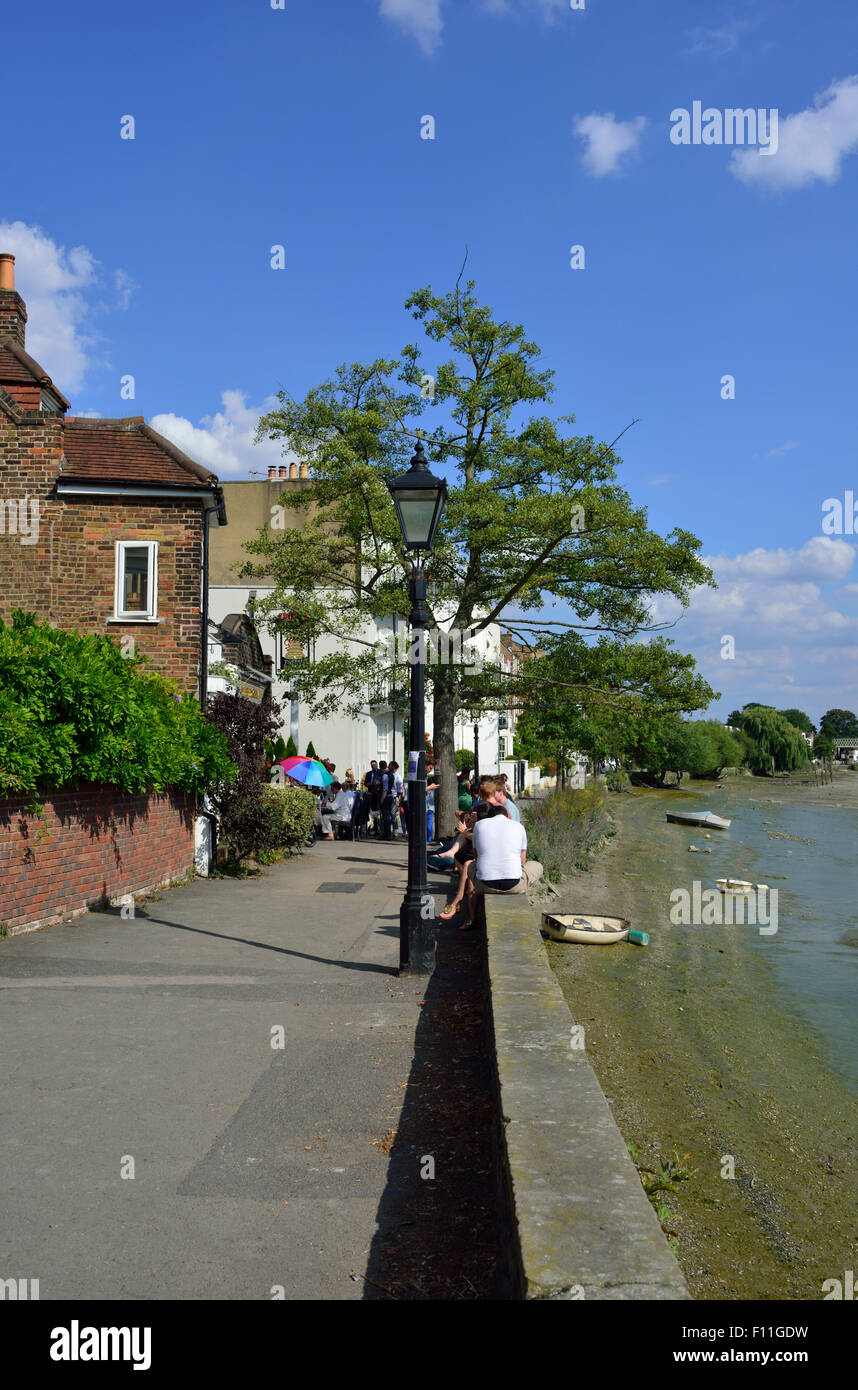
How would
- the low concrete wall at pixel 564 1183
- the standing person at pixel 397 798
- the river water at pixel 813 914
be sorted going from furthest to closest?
the standing person at pixel 397 798 → the river water at pixel 813 914 → the low concrete wall at pixel 564 1183

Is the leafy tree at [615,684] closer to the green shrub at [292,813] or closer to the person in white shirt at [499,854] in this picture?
the green shrub at [292,813]

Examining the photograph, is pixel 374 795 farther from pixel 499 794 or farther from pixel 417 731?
pixel 417 731

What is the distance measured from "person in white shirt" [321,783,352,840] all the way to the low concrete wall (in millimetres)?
19093

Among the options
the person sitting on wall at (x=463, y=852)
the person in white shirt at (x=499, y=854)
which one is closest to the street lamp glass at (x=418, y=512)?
the person in white shirt at (x=499, y=854)

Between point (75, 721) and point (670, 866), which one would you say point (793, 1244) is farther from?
point (670, 866)

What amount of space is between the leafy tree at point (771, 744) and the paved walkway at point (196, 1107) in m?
131

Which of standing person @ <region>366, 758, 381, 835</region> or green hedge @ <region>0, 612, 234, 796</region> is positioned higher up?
green hedge @ <region>0, 612, 234, 796</region>

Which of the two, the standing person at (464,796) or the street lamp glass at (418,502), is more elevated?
the street lamp glass at (418,502)

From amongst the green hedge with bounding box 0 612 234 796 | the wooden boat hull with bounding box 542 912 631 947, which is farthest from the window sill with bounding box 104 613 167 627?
the wooden boat hull with bounding box 542 912 631 947

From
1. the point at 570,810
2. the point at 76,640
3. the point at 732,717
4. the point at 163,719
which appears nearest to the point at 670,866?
the point at 570,810

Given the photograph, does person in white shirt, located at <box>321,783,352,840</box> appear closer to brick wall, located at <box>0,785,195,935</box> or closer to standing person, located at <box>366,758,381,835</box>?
standing person, located at <box>366,758,381,835</box>

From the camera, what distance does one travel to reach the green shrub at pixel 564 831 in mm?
22859

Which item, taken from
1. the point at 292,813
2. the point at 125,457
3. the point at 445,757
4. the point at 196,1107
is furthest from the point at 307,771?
the point at 196,1107

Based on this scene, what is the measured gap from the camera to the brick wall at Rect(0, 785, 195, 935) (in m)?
10.7
